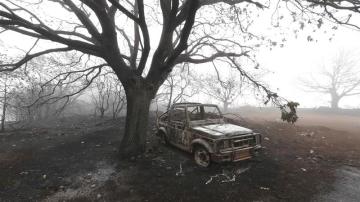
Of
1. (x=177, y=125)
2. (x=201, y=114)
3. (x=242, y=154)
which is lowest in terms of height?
(x=242, y=154)

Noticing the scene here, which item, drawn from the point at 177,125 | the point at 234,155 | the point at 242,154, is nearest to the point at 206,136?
the point at 234,155

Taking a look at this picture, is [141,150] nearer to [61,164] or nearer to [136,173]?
[136,173]

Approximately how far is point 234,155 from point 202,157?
3.27ft

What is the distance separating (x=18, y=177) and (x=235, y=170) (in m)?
5.98

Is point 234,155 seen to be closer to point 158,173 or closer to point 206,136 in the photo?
point 206,136

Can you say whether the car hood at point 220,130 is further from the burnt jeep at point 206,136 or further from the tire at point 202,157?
the tire at point 202,157

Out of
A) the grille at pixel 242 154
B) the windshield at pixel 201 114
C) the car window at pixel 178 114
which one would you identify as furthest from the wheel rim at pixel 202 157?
the windshield at pixel 201 114

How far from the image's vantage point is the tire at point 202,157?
6677mm

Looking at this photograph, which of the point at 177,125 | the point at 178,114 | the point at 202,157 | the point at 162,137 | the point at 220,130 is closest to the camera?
the point at 220,130

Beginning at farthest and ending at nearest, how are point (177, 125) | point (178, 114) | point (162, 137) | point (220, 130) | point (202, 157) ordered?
point (162, 137)
point (178, 114)
point (177, 125)
point (202, 157)
point (220, 130)

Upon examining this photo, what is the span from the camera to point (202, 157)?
6.98m

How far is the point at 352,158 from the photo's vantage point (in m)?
8.02

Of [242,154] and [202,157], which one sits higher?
[242,154]

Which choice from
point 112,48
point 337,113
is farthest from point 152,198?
point 337,113
